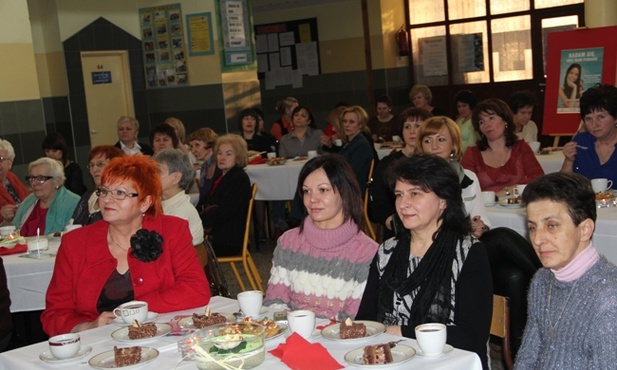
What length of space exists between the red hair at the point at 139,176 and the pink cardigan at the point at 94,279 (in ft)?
0.63

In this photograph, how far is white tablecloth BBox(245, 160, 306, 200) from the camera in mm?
7836

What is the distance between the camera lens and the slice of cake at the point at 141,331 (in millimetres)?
2787

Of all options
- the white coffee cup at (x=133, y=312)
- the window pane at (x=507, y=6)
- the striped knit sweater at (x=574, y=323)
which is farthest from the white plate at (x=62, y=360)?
the window pane at (x=507, y=6)

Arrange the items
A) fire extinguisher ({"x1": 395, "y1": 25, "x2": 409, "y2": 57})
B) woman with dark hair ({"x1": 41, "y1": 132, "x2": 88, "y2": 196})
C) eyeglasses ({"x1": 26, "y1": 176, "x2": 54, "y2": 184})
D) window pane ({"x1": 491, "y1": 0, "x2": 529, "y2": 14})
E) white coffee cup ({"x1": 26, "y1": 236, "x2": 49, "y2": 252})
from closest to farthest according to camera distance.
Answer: white coffee cup ({"x1": 26, "y1": 236, "x2": 49, "y2": 252}) → eyeglasses ({"x1": 26, "y1": 176, "x2": 54, "y2": 184}) → woman with dark hair ({"x1": 41, "y1": 132, "x2": 88, "y2": 196}) → window pane ({"x1": 491, "y1": 0, "x2": 529, "y2": 14}) → fire extinguisher ({"x1": 395, "y1": 25, "x2": 409, "y2": 57})

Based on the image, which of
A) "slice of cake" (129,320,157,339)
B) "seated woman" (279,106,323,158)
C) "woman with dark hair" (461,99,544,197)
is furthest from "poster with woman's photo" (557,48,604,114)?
"slice of cake" (129,320,157,339)

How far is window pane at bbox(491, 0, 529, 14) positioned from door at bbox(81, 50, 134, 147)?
5753 millimetres

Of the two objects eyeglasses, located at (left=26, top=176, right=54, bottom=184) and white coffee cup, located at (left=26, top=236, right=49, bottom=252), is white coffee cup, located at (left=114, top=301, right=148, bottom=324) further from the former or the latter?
eyeglasses, located at (left=26, top=176, right=54, bottom=184)

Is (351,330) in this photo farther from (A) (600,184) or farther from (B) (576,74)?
(B) (576,74)

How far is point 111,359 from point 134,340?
17 cm

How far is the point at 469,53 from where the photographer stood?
43.3 feet

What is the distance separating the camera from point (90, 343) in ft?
9.30

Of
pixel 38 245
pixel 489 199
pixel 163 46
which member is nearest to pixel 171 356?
pixel 38 245

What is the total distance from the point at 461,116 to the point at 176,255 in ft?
18.4

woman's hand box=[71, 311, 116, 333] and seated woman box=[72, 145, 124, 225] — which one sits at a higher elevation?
seated woman box=[72, 145, 124, 225]
